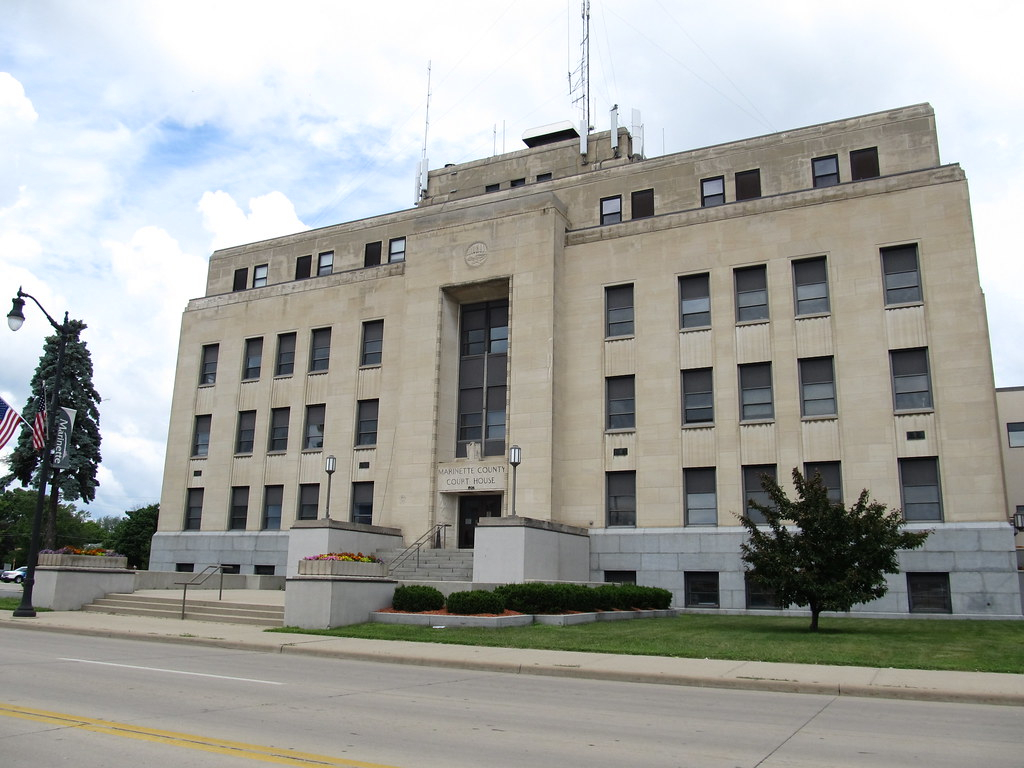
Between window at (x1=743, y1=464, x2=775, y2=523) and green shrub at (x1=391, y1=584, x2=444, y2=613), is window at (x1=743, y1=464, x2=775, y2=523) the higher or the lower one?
the higher one

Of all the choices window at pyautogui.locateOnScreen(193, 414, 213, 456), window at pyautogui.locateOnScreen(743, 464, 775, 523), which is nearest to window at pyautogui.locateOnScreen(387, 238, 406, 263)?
window at pyautogui.locateOnScreen(193, 414, 213, 456)

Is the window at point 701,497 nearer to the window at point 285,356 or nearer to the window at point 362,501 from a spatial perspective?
the window at point 362,501

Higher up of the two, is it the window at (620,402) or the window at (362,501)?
the window at (620,402)

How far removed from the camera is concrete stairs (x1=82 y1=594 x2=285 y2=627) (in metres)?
24.2

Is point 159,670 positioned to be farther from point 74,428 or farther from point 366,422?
point 74,428

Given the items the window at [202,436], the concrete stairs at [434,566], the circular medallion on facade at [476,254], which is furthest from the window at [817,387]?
the window at [202,436]

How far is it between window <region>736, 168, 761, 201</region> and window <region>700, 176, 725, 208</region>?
69cm

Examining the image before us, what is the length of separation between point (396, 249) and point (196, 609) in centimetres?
2307

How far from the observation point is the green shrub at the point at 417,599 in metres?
23.0

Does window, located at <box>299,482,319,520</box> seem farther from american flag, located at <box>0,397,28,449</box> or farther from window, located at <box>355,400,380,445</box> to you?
american flag, located at <box>0,397,28,449</box>

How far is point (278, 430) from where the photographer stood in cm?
4188

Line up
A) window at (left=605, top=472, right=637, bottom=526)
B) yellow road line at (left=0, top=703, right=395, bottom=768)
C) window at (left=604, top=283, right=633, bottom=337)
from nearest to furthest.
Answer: yellow road line at (left=0, top=703, right=395, bottom=768) → window at (left=605, top=472, right=637, bottom=526) → window at (left=604, top=283, right=633, bottom=337)

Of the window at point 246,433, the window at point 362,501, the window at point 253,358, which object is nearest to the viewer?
the window at point 362,501

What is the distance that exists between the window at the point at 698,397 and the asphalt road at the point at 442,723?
65.0 ft
